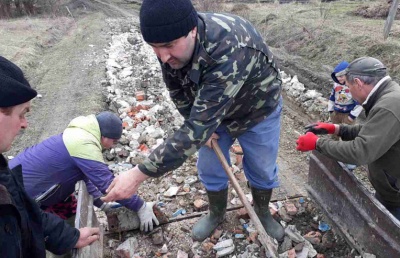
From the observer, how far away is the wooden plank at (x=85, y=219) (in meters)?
2.54

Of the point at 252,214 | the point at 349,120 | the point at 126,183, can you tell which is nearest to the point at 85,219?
the point at 126,183

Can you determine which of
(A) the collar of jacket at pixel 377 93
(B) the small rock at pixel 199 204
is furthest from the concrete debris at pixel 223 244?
(A) the collar of jacket at pixel 377 93

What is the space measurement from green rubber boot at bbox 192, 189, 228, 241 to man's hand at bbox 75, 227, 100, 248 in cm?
117

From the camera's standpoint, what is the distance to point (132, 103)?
21.7 feet

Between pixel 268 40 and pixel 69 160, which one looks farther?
pixel 268 40

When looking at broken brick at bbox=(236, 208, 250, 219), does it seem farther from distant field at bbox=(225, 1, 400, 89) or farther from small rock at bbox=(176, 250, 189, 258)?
distant field at bbox=(225, 1, 400, 89)

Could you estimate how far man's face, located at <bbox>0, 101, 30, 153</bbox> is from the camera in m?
1.68

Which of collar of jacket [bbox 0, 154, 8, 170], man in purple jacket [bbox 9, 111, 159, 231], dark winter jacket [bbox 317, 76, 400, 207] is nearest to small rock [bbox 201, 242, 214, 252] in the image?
man in purple jacket [bbox 9, 111, 159, 231]

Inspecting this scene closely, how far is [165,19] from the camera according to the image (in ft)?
6.39

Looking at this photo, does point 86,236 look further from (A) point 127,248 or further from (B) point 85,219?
(A) point 127,248

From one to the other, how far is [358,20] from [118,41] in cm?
823

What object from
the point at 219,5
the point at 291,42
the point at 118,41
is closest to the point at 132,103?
the point at 291,42

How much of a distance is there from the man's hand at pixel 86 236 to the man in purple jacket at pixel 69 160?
0.45 metres

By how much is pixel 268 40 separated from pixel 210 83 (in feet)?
32.1
